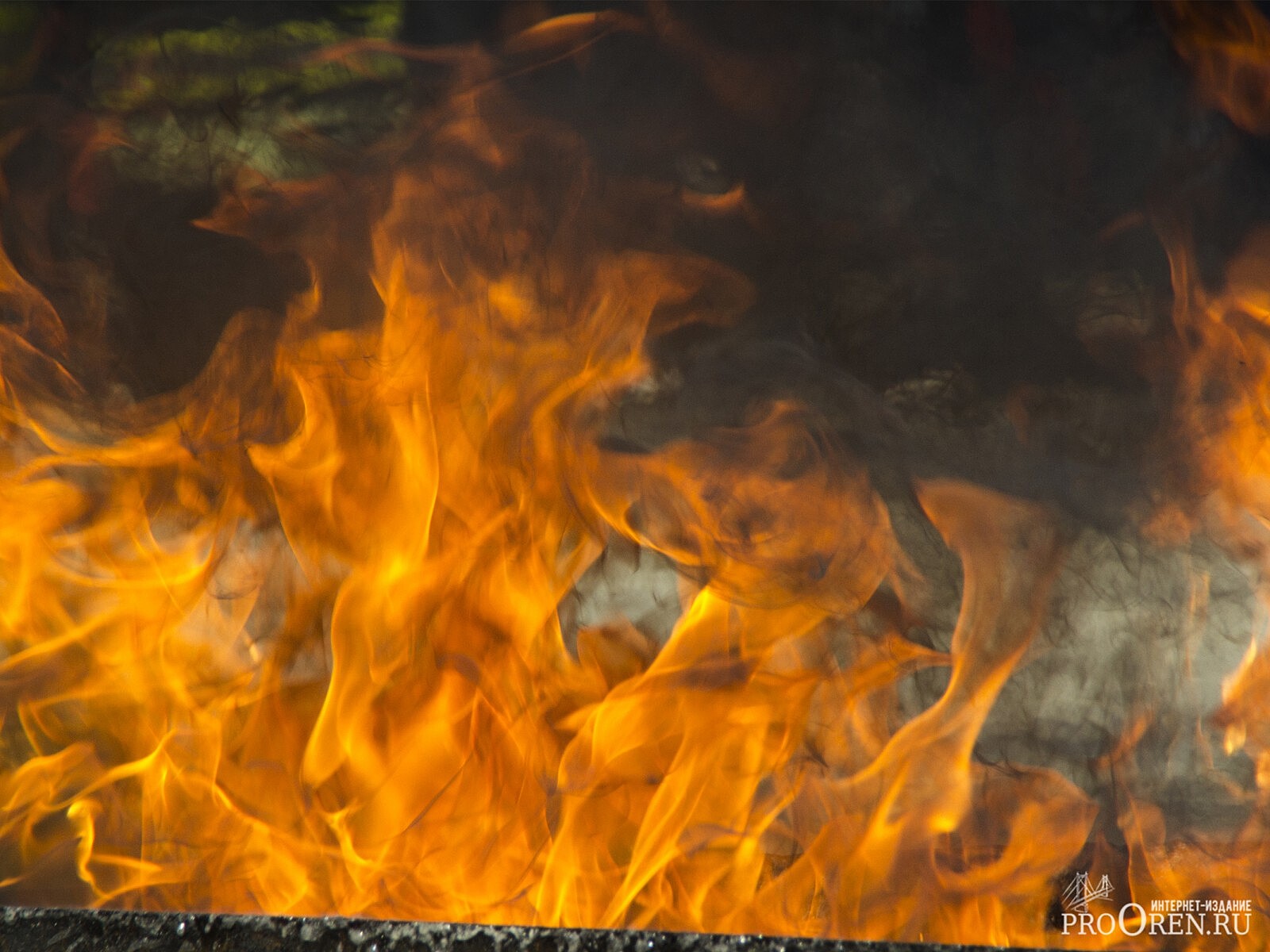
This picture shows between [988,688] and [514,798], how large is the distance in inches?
25.3

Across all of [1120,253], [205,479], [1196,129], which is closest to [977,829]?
[1120,253]

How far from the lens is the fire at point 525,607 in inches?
46.3

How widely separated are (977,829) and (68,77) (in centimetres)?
160

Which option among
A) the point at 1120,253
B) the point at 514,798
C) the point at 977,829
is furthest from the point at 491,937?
the point at 1120,253

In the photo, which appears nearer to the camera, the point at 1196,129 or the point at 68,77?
the point at 1196,129

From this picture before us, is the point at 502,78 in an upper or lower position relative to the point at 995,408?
upper

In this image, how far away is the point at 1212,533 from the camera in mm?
1153

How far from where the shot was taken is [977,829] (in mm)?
1183

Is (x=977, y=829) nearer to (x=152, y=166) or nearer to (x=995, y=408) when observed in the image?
(x=995, y=408)

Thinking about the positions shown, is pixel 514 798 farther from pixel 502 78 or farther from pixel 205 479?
pixel 502 78

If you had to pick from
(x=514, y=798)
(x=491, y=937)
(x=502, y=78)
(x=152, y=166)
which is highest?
(x=502, y=78)

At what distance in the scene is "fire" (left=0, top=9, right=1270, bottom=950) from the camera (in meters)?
1.18

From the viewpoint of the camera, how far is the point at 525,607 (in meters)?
1.22

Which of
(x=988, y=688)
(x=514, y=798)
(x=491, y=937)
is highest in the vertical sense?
(x=988, y=688)
